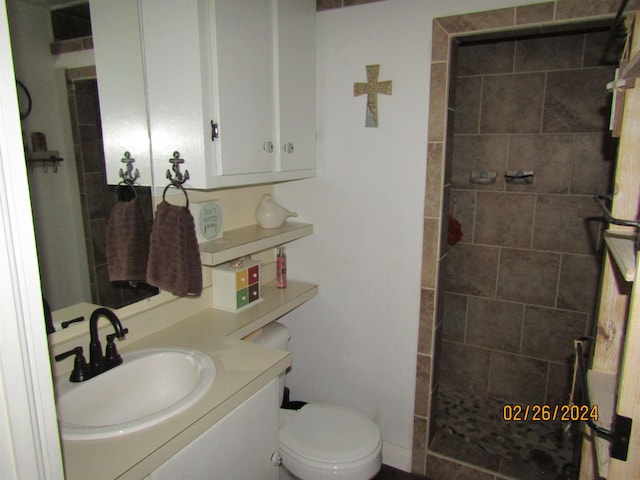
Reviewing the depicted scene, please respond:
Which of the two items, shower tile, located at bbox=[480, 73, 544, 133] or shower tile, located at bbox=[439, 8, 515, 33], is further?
shower tile, located at bbox=[480, 73, 544, 133]

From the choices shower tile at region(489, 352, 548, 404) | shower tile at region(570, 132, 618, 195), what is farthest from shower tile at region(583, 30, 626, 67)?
shower tile at region(489, 352, 548, 404)

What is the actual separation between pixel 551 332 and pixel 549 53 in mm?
1550

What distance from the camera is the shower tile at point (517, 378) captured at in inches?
104

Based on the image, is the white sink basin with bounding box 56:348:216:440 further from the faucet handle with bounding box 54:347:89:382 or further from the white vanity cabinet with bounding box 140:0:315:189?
the white vanity cabinet with bounding box 140:0:315:189

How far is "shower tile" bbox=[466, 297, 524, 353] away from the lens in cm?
266

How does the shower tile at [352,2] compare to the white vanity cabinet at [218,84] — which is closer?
the white vanity cabinet at [218,84]

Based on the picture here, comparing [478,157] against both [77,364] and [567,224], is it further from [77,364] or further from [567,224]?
[77,364]

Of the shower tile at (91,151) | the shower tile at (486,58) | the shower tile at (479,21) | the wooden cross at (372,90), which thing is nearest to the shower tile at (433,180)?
the wooden cross at (372,90)

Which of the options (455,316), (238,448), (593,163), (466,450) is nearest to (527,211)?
(593,163)

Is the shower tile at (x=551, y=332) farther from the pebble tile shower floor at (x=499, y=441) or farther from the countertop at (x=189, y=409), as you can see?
the countertop at (x=189, y=409)

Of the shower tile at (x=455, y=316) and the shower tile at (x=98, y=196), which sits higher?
the shower tile at (x=98, y=196)

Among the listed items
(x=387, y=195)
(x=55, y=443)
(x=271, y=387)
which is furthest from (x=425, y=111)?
(x=55, y=443)

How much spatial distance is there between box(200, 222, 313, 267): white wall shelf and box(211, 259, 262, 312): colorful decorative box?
0.11 m

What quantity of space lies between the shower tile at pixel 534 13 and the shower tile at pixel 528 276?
1356mm
